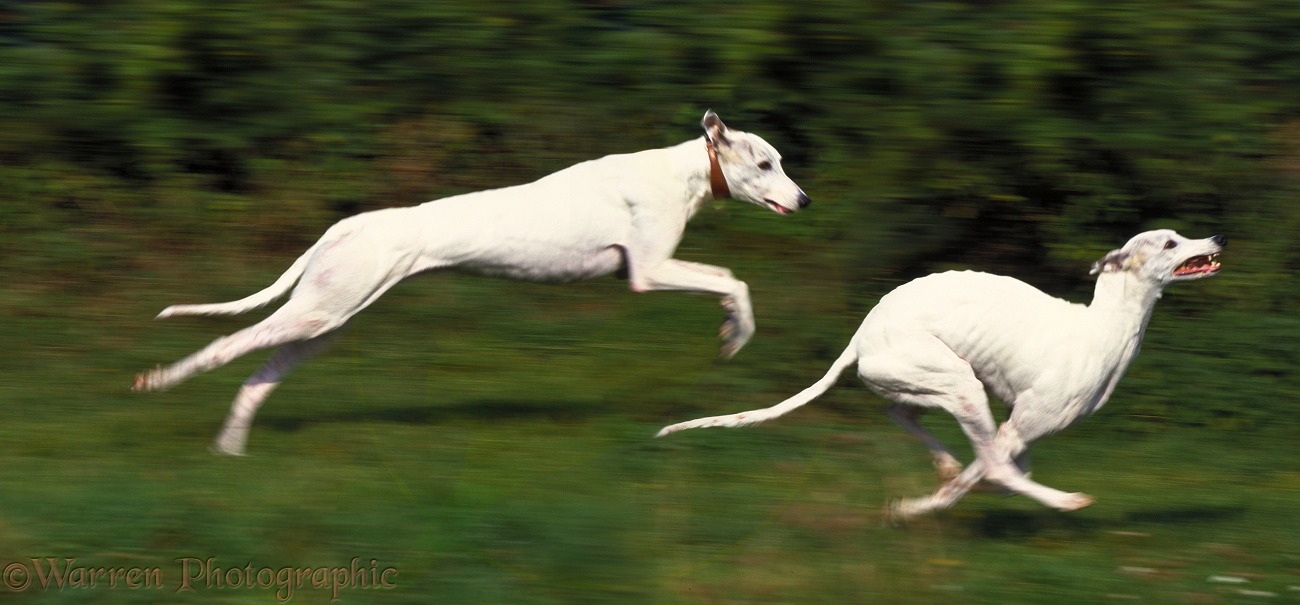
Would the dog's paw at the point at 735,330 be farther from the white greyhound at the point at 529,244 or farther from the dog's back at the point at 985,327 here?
the dog's back at the point at 985,327

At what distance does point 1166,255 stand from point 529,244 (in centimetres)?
268

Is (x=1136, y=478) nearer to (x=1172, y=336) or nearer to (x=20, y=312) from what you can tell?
(x=1172, y=336)

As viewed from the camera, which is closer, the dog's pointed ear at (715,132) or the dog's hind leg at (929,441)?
the dog's hind leg at (929,441)

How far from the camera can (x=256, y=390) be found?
21.1ft

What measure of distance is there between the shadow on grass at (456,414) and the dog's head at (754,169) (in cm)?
144

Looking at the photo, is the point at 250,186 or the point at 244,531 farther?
the point at 250,186

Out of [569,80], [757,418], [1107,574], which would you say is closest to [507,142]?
[569,80]

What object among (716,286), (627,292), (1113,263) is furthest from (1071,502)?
(627,292)

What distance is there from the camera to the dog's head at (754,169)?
21.9ft

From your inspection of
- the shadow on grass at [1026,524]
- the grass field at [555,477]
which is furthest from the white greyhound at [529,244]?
the shadow on grass at [1026,524]

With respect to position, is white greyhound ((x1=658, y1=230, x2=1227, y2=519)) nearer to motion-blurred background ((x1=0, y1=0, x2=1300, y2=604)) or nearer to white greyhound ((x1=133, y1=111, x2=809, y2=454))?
motion-blurred background ((x1=0, y1=0, x2=1300, y2=604))

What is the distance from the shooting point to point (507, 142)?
32.2ft

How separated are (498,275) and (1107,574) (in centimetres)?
289

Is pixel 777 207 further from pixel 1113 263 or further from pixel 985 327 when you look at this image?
pixel 1113 263
